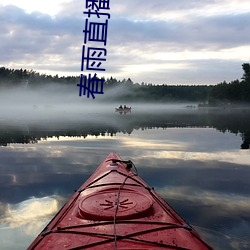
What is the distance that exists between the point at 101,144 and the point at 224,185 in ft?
32.6

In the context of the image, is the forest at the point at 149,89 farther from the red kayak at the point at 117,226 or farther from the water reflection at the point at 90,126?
the red kayak at the point at 117,226

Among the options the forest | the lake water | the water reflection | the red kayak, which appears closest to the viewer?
the red kayak

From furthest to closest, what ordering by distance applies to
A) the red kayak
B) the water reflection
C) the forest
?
the forest < the water reflection < the red kayak

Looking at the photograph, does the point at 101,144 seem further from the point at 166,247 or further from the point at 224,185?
the point at 166,247

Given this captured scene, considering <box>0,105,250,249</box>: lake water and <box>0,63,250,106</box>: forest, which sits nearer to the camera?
<box>0,105,250,249</box>: lake water

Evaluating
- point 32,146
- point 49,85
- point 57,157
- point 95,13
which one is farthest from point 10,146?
point 49,85

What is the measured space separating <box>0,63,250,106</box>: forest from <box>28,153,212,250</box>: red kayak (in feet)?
323

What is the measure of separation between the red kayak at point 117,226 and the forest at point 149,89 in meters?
98.4

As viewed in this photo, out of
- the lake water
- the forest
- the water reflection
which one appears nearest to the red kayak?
the lake water

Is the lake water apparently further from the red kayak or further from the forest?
the forest

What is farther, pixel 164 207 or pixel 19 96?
pixel 19 96

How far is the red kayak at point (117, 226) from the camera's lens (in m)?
4.18

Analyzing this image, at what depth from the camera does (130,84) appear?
175 meters

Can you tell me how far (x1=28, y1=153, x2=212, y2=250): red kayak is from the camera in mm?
4180
